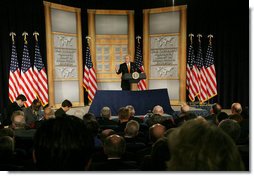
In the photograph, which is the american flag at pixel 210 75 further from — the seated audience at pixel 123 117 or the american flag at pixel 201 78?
the seated audience at pixel 123 117

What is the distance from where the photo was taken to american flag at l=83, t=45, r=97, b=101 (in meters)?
8.66

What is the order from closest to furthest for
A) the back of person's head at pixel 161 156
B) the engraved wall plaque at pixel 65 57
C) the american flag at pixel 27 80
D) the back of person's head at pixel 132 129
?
the back of person's head at pixel 161 156 → the back of person's head at pixel 132 129 → the american flag at pixel 27 80 → the engraved wall plaque at pixel 65 57

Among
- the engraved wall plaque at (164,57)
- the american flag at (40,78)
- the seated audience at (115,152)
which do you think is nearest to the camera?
the seated audience at (115,152)

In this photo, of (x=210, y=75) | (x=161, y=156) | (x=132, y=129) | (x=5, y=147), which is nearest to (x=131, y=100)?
(x=210, y=75)

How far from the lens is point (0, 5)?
717 centimetres

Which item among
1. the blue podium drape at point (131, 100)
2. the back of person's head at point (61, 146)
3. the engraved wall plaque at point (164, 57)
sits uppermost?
the engraved wall plaque at point (164, 57)

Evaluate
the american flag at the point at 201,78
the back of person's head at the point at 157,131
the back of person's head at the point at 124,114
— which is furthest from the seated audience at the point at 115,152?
the american flag at the point at 201,78

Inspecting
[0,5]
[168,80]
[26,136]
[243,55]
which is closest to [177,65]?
[168,80]

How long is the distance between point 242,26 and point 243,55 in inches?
35.1

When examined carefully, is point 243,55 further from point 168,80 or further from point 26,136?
point 26,136

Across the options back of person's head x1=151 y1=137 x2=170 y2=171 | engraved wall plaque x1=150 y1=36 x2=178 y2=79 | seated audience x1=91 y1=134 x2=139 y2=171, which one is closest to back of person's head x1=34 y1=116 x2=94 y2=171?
back of person's head x1=151 y1=137 x2=170 y2=171

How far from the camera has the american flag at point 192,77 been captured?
8289 millimetres

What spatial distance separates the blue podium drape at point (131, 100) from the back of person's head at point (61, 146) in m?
5.07

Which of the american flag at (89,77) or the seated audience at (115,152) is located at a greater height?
the american flag at (89,77)
